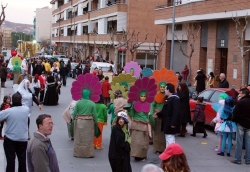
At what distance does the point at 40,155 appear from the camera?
18.0 ft

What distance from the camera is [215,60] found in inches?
1092

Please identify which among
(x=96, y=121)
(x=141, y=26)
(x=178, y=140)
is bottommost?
(x=178, y=140)

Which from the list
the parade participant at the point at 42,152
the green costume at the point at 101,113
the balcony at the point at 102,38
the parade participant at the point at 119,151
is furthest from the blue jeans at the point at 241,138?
the balcony at the point at 102,38

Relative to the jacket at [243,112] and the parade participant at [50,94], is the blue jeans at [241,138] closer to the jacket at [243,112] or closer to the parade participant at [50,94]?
the jacket at [243,112]

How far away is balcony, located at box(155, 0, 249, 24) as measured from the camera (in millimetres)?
24062

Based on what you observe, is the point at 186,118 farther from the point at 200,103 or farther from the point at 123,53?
the point at 123,53

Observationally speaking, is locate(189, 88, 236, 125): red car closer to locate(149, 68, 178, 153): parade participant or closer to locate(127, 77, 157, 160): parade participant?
locate(149, 68, 178, 153): parade participant

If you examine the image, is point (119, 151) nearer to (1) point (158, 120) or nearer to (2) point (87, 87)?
(2) point (87, 87)

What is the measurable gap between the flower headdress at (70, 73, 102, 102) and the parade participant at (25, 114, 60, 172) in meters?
4.76

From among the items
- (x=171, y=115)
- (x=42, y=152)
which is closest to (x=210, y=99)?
(x=171, y=115)

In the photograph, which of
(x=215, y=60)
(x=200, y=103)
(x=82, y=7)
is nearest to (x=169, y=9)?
(x=215, y=60)

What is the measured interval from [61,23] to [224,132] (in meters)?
74.7

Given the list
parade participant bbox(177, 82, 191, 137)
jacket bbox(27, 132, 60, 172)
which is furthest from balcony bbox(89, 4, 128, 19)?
jacket bbox(27, 132, 60, 172)

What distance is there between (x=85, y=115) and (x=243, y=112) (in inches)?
145
